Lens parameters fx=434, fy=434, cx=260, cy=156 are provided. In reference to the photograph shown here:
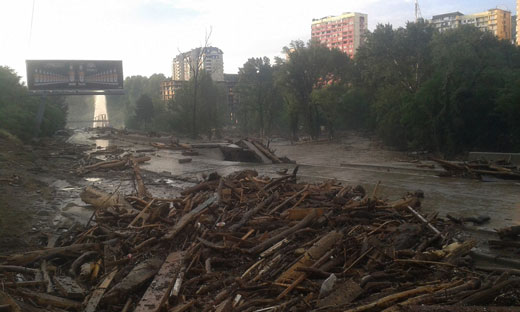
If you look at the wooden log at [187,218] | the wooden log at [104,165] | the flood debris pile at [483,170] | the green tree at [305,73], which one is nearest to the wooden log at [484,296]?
the wooden log at [187,218]

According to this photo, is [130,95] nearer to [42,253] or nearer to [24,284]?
[42,253]

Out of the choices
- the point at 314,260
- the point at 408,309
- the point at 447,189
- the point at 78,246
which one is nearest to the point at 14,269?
the point at 78,246

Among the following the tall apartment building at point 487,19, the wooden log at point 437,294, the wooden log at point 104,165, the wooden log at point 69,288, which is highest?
the tall apartment building at point 487,19

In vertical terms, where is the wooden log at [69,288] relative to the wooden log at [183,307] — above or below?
below

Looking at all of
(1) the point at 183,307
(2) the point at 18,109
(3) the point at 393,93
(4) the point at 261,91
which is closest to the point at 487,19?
(4) the point at 261,91

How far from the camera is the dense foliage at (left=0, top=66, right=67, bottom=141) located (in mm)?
28584

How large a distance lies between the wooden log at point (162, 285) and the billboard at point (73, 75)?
37.7 metres

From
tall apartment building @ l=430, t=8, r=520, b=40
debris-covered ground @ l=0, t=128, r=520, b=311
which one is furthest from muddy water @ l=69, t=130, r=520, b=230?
tall apartment building @ l=430, t=8, r=520, b=40

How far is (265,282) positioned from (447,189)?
9.04 m

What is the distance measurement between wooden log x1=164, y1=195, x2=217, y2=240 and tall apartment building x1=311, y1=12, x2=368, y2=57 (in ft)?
424

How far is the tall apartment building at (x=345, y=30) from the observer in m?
134

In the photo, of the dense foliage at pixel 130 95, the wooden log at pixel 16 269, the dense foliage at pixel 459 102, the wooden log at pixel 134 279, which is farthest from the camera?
the dense foliage at pixel 130 95

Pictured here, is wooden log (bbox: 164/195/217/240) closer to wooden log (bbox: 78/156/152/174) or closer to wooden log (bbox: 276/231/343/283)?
wooden log (bbox: 276/231/343/283)

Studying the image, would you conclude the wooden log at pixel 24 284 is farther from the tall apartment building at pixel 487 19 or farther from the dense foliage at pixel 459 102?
the tall apartment building at pixel 487 19
